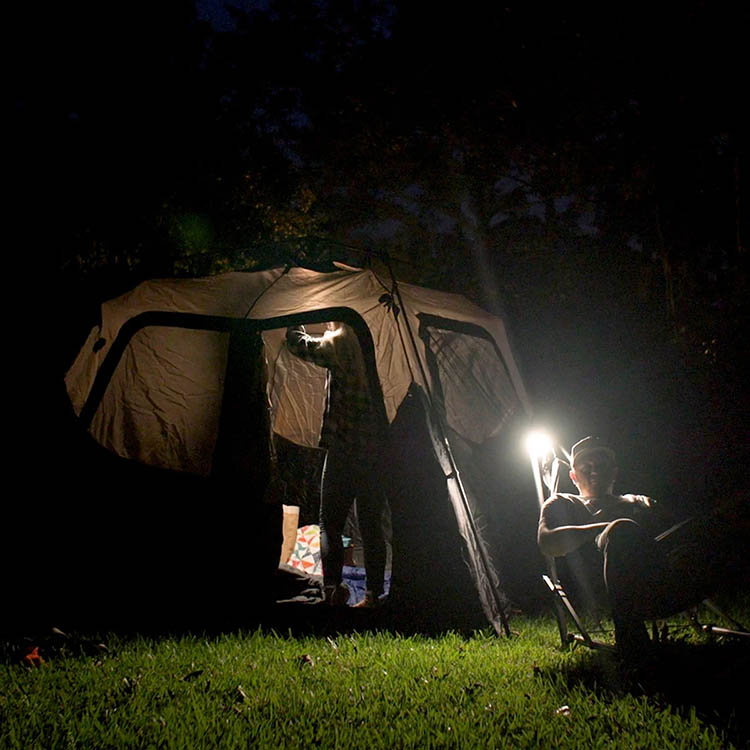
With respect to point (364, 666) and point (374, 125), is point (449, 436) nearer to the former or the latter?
point (364, 666)

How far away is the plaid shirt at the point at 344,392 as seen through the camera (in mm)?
4379

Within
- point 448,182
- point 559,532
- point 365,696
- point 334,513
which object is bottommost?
point 365,696

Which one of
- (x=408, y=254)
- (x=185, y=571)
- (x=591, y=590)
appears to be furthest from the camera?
(x=408, y=254)

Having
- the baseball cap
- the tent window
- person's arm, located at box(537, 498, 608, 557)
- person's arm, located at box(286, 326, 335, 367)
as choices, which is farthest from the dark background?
person's arm, located at box(537, 498, 608, 557)

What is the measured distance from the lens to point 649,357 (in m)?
7.23

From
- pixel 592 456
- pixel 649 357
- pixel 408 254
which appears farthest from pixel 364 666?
pixel 408 254

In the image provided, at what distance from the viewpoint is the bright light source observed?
3701mm

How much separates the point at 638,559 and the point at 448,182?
11325mm


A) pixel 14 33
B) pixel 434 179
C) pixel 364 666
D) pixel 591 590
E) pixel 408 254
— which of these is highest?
pixel 14 33

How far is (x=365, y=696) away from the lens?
278 centimetres

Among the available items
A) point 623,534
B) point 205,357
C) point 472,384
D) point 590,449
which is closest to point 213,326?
point 205,357

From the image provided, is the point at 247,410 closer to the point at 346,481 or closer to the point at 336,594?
the point at 346,481

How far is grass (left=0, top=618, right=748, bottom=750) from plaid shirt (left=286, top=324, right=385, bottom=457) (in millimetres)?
1244

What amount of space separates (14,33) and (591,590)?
9.58 m
